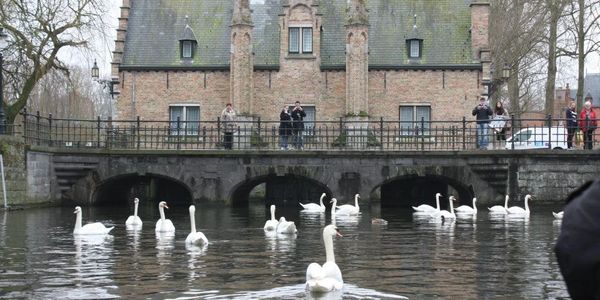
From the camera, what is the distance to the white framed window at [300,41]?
3900cm

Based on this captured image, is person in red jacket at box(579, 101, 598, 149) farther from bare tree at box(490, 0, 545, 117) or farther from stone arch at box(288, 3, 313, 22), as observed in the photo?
stone arch at box(288, 3, 313, 22)

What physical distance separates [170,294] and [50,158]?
20.6 m

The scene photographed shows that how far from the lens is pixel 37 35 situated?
32.2 metres

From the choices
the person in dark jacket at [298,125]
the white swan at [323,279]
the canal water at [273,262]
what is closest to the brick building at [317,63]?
the person in dark jacket at [298,125]

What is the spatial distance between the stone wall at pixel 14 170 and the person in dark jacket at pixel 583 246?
79.8 feet

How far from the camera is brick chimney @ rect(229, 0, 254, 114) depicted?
37938mm

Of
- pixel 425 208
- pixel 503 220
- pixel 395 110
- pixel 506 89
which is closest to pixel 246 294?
pixel 503 220

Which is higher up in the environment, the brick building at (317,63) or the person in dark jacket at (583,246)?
the brick building at (317,63)

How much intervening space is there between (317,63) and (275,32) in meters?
2.69

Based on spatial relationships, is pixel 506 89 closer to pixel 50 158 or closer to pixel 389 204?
pixel 389 204

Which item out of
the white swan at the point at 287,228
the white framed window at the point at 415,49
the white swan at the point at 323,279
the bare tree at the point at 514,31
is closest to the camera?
the white swan at the point at 323,279

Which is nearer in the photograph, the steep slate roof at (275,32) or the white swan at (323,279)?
the white swan at (323,279)

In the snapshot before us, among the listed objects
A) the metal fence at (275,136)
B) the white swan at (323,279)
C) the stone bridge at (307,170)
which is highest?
the metal fence at (275,136)

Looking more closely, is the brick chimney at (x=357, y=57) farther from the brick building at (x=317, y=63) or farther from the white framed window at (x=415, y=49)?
the white framed window at (x=415, y=49)
